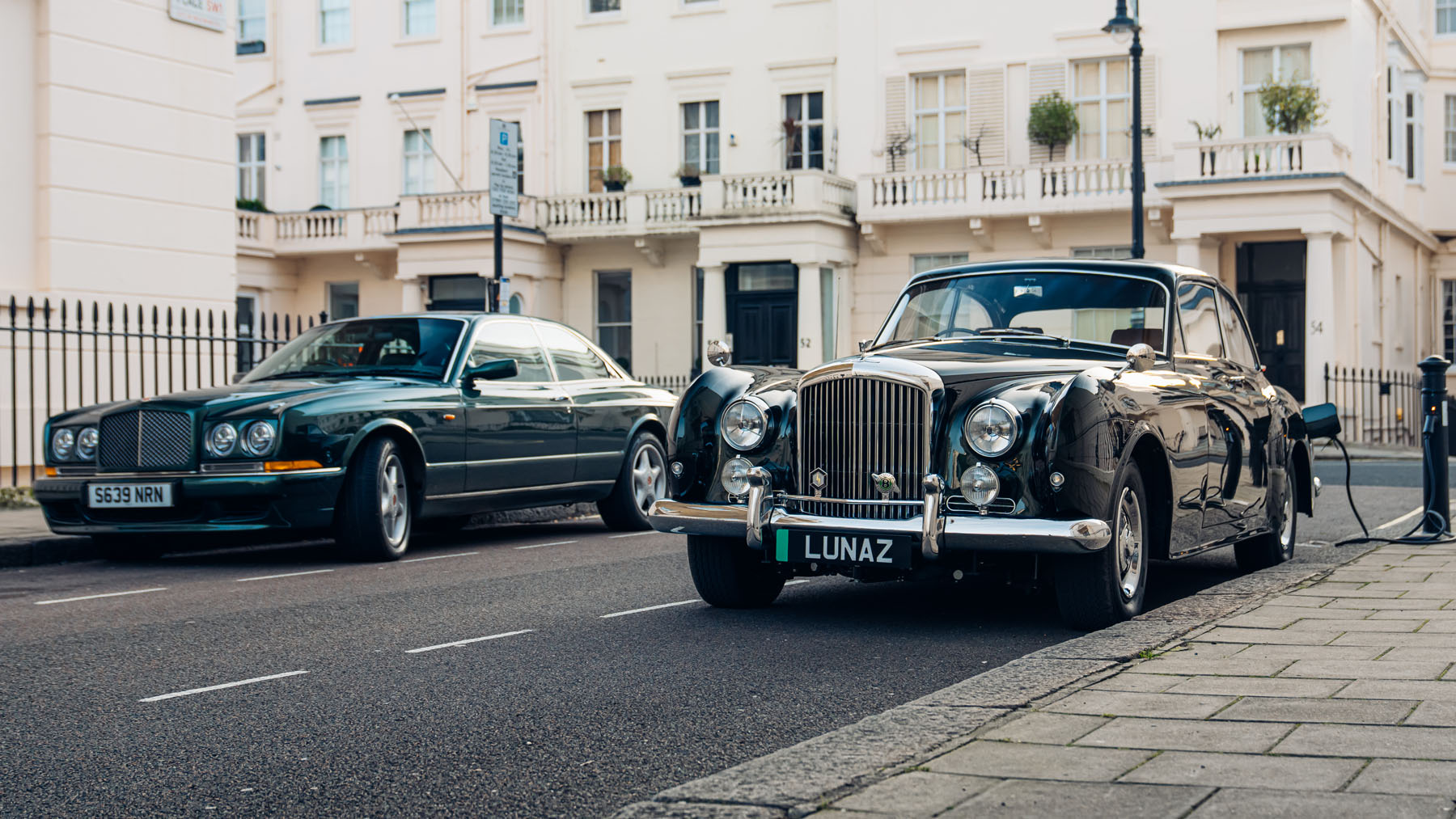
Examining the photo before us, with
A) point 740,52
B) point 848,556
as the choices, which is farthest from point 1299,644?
point 740,52

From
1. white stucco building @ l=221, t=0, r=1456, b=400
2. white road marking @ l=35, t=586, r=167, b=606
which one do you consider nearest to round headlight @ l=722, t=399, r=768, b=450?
white road marking @ l=35, t=586, r=167, b=606

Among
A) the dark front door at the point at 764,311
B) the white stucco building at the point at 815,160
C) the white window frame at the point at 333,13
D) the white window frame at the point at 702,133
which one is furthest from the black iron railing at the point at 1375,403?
the white window frame at the point at 333,13

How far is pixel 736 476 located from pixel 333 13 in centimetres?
3485

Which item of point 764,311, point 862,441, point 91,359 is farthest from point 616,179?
point 862,441

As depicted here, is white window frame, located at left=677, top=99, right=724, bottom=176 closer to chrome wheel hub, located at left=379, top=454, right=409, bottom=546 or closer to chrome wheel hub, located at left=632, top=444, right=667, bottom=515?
chrome wheel hub, located at left=632, top=444, right=667, bottom=515

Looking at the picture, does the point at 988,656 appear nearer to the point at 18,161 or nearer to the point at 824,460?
the point at 824,460

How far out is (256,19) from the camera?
39.9 m

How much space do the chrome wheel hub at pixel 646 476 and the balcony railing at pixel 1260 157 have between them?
60.4ft

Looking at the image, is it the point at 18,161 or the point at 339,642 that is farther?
the point at 18,161

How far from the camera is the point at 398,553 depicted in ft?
34.2

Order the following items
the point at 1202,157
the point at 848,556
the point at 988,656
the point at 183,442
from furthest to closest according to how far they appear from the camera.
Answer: the point at 1202,157 → the point at 183,442 → the point at 848,556 → the point at 988,656

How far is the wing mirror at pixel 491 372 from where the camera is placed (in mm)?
11023

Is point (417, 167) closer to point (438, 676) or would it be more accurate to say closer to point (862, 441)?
point (862, 441)

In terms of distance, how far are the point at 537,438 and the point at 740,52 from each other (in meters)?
24.5
